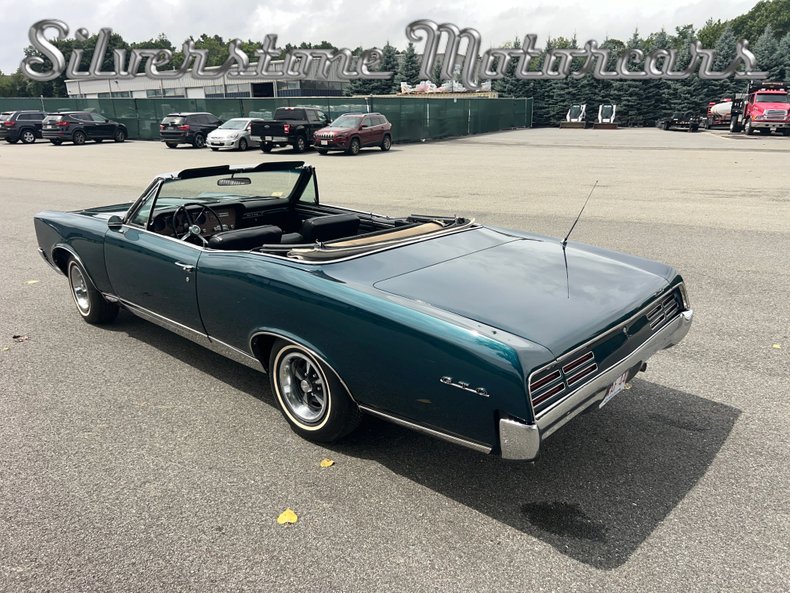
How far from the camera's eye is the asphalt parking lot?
2428 mm

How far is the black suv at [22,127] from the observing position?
32438 millimetres

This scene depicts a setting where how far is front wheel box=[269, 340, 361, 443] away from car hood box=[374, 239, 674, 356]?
58 cm

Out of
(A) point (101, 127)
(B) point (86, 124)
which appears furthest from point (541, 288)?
(A) point (101, 127)

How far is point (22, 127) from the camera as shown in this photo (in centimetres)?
3275

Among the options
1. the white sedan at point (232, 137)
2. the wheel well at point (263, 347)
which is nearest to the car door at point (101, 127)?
the white sedan at point (232, 137)

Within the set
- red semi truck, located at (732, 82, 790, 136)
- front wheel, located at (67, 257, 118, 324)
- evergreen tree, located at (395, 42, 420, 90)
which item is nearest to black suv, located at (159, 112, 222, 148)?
front wheel, located at (67, 257, 118, 324)

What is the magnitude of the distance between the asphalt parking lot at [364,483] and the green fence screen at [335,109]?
1015 inches

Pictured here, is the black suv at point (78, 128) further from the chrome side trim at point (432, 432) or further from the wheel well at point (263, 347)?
the chrome side trim at point (432, 432)

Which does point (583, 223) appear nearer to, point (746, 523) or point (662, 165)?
point (746, 523)

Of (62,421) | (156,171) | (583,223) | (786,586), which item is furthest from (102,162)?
(786,586)

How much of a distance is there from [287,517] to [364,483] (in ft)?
1.44

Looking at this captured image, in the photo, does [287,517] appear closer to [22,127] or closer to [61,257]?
[61,257]

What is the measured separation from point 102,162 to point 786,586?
23.5 m

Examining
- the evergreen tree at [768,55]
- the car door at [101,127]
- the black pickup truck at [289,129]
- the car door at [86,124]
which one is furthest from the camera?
the evergreen tree at [768,55]
